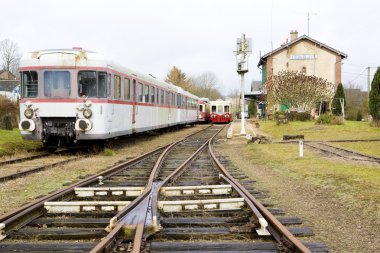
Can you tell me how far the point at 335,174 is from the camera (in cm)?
927

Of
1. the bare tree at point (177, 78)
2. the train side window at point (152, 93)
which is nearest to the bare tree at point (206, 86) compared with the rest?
the bare tree at point (177, 78)

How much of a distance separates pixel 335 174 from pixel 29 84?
9297 millimetres

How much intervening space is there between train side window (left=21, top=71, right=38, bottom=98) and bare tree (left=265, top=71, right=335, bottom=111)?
2756 centimetres

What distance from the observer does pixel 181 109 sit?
3111cm

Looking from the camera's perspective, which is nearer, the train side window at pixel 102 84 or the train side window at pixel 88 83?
the train side window at pixel 88 83

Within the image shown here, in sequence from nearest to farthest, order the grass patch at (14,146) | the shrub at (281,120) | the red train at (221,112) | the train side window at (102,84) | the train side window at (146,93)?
the train side window at (102,84)
the grass patch at (14,146)
the train side window at (146,93)
the shrub at (281,120)
the red train at (221,112)

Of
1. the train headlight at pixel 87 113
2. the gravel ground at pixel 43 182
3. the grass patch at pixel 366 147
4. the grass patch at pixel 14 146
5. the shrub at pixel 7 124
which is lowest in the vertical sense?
the gravel ground at pixel 43 182

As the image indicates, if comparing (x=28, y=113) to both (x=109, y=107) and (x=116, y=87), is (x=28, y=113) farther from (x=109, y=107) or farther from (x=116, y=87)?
(x=116, y=87)

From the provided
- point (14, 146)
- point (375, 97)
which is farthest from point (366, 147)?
point (14, 146)

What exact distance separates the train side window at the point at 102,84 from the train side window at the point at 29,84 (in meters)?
1.92

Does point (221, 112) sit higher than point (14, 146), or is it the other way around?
point (221, 112)

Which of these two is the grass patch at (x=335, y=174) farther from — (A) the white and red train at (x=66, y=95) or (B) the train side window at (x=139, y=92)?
(B) the train side window at (x=139, y=92)

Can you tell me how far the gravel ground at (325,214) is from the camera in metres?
4.82

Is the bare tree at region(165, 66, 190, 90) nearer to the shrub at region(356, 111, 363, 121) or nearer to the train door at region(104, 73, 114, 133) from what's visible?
the shrub at region(356, 111, 363, 121)
